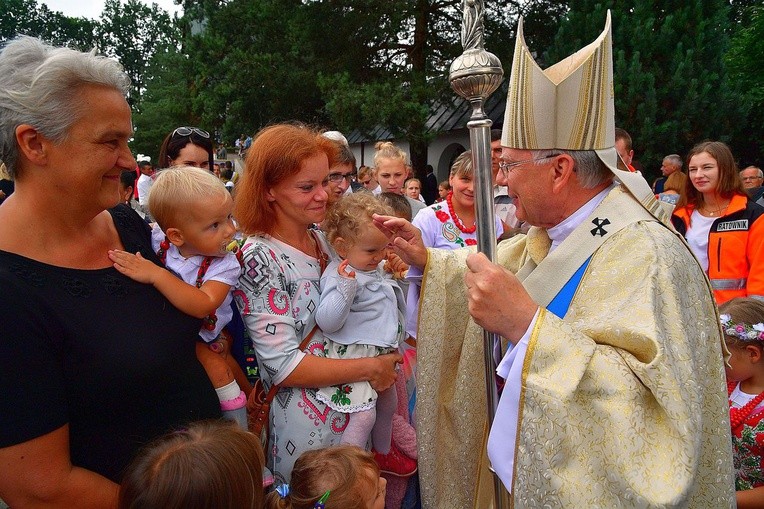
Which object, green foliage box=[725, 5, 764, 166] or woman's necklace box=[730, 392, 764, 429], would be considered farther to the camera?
green foliage box=[725, 5, 764, 166]

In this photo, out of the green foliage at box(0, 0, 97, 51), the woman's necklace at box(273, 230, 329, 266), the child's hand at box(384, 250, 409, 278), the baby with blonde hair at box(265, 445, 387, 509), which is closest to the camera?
the baby with blonde hair at box(265, 445, 387, 509)

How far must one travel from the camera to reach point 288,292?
7.48ft

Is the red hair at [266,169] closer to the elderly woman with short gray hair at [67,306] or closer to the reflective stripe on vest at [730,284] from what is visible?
the elderly woman with short gray hair at [67,306]

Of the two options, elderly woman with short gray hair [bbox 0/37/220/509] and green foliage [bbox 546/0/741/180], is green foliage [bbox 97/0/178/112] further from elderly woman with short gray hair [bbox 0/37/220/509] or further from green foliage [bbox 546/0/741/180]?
elderly woman with short gray hair [bbox 0/37/220/509]

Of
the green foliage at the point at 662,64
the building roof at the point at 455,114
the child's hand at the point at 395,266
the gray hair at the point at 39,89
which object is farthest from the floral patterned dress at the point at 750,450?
the building roof at the point at 455,114

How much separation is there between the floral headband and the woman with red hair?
1549mm

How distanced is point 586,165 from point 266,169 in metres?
1.24

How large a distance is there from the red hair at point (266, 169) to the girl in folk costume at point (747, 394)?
6.87ft

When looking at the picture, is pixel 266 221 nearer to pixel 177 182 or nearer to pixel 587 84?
pixel 177 182

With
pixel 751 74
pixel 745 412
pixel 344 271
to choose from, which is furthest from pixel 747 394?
pixel 751 74

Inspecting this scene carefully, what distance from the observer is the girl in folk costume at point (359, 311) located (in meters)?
2.26

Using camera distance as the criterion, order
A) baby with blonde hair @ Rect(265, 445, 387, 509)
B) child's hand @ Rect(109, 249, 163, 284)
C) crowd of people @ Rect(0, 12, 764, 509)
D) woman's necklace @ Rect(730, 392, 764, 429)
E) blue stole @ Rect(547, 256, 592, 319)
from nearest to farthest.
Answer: crowd of people @ Rect(0, 12, 764, 509), child's hand @ Rect(109, 249, 163, 284), baby with blonde hair @ Rect(265, 445, 387, 509), blue stole @ Rect(547, 256, 592, 319), woman's necklace @ Rect(730, 392, 764, 429)

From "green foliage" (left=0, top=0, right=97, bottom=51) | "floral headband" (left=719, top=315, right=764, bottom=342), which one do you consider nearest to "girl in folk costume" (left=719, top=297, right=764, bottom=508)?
"floral headband" (left=719, top=315, right=764, bottom=342)

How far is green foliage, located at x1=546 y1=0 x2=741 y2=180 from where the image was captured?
11312 mm
